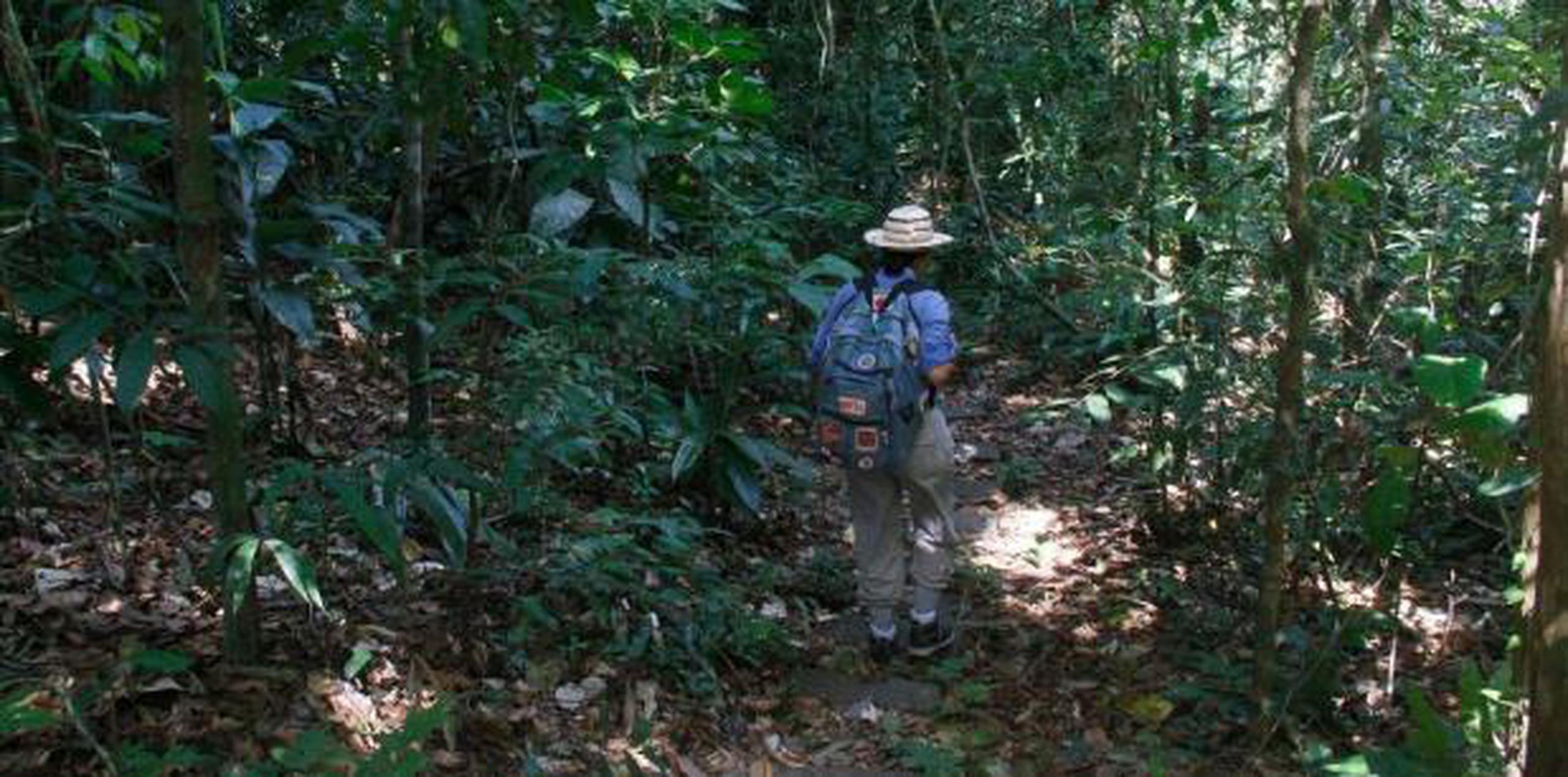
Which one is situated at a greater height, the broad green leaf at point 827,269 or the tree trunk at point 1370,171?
the tree trunk at point 1370,171

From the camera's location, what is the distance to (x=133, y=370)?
3.27 m

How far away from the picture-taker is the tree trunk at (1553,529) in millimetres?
2902

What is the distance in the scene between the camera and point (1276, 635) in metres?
4.77

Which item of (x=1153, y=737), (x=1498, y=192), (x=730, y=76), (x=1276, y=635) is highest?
(x=730, y=76)

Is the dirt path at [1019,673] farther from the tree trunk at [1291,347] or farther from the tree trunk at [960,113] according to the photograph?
the tree trunk at [960,113]

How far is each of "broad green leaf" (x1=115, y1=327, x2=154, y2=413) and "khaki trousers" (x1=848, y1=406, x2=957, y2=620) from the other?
9.55 ft

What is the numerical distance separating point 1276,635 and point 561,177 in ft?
11.3

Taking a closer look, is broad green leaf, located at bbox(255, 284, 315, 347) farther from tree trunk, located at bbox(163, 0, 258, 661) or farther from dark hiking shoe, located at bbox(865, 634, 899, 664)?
dark hiking shoe, located at bbox(865, 634, 899, 664)

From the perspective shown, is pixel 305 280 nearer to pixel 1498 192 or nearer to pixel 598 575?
pixel 598 575

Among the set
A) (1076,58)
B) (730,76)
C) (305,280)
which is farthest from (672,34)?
(1076,58)

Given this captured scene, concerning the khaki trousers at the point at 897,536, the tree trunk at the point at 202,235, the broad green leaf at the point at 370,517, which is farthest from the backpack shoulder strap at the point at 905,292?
the tree trunk at the point at 202,235

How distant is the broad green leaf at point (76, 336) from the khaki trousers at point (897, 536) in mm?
2955

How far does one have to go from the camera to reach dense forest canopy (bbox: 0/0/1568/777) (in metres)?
3.66

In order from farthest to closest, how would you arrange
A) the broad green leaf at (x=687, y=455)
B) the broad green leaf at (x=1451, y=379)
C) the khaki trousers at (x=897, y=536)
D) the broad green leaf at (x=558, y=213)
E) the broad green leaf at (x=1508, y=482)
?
the broad green leaf at (x=558, y=213) < the broad green leaf at (x=687, y=455) < the khaki trousers at (x=897, y=536) < the broad green leaf at (x=1508, y=482) < the broad green leaf at (x=1451, y=379)
